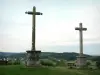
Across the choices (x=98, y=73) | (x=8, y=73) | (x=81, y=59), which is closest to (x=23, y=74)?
(x=8, y=73)

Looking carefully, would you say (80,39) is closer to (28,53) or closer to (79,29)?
(79,29)

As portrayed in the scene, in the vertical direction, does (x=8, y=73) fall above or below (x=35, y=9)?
below

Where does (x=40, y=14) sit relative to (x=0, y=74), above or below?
above

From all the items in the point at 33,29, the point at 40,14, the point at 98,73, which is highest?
the point at 40,14

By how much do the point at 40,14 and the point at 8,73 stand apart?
39.6 ft

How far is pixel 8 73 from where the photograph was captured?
20859 mm

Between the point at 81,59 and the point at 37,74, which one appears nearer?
the point at 37,74

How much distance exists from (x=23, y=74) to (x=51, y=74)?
2596 mm

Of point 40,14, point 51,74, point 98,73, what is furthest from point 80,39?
point 51,74

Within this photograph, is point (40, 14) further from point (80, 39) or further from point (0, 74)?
point (0, 74)

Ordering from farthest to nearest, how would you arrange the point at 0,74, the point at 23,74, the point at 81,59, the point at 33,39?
the point at 81,59, the point at 33,39, the point at 23,74, the point at 0,74

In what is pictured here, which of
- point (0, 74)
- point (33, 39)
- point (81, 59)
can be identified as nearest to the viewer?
point (0, 74)

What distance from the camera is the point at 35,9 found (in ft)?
102

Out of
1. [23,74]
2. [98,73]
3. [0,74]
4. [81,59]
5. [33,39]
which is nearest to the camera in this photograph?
[0,74]
